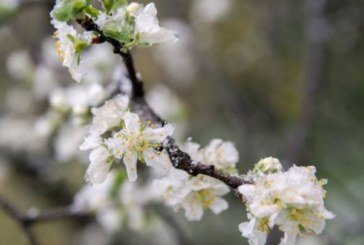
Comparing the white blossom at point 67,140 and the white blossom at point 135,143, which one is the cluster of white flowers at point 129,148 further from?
the white blossom at point 67,140

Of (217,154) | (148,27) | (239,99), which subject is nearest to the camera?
(148,27)

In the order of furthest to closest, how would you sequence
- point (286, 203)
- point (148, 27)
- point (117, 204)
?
1. point (117, 204)
2. point (148, 27)
3. point (286, 203)

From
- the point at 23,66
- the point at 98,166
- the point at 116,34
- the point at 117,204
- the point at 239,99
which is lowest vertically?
the point at 98,166

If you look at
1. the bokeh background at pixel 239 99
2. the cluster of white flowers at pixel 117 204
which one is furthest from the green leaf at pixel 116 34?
the bokeh background at pixel 239 99

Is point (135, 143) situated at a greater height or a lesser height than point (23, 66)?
lesser

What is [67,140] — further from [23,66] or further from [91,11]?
[91,11]

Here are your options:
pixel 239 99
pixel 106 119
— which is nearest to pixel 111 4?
pixel 106 119

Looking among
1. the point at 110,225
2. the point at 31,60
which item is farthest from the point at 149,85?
the point at 110,225
